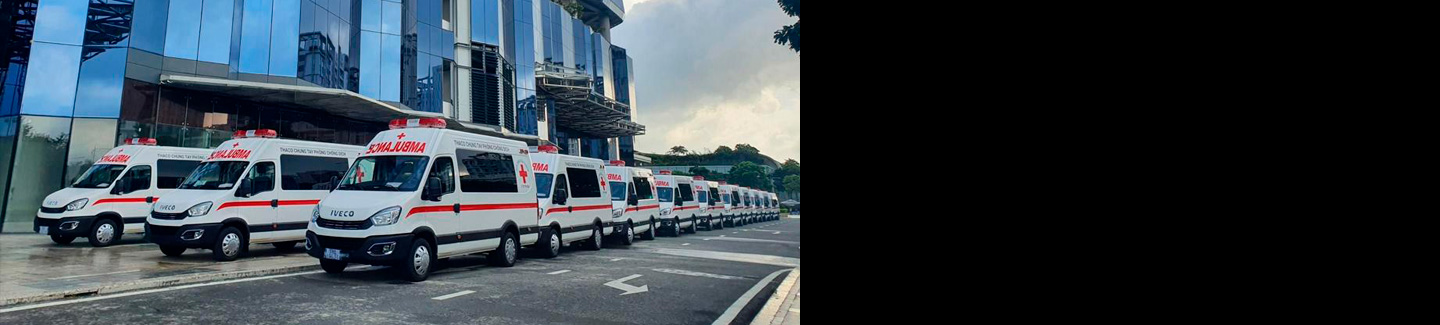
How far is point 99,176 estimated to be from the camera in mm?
13789

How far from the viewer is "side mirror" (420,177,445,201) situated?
9.53 meters

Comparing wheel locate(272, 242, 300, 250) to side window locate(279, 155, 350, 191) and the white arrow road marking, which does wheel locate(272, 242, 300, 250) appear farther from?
the white arrow road marking

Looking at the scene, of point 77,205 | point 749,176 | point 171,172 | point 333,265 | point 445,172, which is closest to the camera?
point 333,265

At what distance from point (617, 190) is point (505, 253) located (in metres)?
6.77

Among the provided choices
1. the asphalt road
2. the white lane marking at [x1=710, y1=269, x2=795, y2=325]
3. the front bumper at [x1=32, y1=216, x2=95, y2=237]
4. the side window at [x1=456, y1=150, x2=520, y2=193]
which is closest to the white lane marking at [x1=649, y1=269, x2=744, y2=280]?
the asphalt road

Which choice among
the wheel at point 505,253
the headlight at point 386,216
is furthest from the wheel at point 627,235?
the headlight at point 386,216

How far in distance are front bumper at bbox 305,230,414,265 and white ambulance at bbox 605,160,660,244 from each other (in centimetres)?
723

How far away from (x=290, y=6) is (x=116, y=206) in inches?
418

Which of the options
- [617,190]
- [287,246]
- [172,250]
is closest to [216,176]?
[172,250]

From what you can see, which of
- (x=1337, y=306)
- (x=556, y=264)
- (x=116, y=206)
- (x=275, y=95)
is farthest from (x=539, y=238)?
(x=275, y=95)

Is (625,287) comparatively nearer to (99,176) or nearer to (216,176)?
(216,176)

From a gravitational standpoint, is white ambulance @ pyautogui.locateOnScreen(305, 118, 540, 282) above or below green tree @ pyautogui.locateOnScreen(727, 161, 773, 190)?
below

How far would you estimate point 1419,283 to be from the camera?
135 cm

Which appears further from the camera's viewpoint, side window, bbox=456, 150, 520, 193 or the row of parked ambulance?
side window, bbox=456, 150, 520, 193
